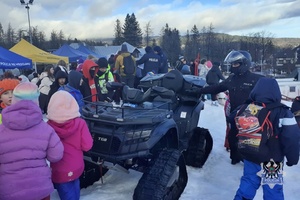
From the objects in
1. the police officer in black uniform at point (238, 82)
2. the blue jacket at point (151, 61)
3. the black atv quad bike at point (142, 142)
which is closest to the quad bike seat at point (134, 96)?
the black atv quad bike at point (142, 142)

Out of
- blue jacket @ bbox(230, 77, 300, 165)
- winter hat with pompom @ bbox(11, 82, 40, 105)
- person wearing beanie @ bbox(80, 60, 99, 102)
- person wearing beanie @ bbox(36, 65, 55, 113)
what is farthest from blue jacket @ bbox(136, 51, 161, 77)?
winter hat with pompom @ bbox(11, 82, 40, 105)

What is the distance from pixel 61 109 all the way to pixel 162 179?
4.05 ft

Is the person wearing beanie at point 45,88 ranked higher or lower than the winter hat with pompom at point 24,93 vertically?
lower

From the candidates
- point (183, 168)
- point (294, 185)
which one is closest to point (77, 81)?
point (183, 168)

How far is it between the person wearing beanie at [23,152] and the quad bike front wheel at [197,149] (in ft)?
9.15

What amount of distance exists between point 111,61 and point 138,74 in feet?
3.77

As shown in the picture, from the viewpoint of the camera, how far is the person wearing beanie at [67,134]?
3.07m

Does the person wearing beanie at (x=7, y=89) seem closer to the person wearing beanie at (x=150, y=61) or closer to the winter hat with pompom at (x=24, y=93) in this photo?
the winter hat with pompom at (x=24, y=93)

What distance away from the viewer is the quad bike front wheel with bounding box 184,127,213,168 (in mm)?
5082

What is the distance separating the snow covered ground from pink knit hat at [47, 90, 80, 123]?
Answer: 128 centimetres

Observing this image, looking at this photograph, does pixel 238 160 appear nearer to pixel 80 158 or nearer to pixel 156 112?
pixel 156 112

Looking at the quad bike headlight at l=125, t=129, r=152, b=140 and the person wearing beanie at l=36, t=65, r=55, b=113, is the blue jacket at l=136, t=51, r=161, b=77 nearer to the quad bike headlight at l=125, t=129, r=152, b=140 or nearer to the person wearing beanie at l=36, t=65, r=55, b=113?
the person wearing beanie at l=36, t=65, r=55, b=113

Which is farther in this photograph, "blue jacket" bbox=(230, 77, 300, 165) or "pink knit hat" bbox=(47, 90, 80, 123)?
"blue jacket" bbox=(230, 77, 300, 165)

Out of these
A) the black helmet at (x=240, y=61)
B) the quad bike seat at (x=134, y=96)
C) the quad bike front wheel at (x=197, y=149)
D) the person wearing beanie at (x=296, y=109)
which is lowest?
the quad bike front wheel at (x=197, y=149)
